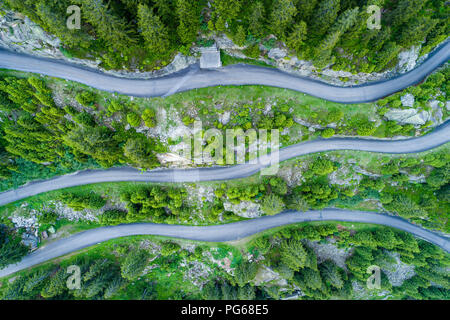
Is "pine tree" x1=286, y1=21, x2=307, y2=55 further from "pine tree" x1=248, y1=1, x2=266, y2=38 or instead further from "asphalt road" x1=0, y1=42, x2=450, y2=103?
"asphalt road" x1=0, y1=42, x2=450, y2=103

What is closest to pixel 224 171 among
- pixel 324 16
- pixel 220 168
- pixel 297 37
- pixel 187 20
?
pixel 220 168

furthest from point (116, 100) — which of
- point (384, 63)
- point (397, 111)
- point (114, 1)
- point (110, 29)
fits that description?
point (397, 111)

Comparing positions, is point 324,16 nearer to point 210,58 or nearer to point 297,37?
point 297,37

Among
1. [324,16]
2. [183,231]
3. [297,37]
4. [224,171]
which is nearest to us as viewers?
[324,16]

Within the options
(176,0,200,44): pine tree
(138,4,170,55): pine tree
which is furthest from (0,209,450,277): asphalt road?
(176,0,200,44): pine tree

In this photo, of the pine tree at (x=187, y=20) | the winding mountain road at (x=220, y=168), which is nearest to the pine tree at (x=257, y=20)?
the winding mountain road at (x=220, y=168)

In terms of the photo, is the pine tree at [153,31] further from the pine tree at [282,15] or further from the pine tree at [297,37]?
the pine tree at [297,37]
